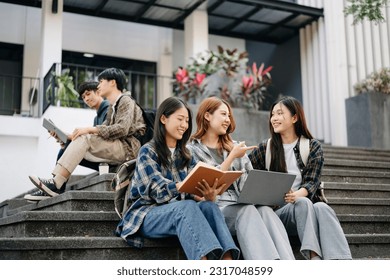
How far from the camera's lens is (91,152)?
409cm

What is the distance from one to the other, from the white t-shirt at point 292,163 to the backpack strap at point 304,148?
5cm

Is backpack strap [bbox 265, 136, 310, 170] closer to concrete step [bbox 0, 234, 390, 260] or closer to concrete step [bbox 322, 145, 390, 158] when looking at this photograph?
concrete step [bbox 0, 234, 390, 260]

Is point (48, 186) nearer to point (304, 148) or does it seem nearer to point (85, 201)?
point (85, 201)

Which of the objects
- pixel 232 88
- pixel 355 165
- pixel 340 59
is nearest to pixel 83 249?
pixel 355 165

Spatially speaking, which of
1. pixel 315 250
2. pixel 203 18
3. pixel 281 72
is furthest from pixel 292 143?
pixel 281 72

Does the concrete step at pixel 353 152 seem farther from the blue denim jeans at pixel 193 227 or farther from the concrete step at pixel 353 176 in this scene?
the blue denim jeans at pixel 193 227

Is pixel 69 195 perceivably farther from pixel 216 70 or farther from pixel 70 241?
pixel 216 70

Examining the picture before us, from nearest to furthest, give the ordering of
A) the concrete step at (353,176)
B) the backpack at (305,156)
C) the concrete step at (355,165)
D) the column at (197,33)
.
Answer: the backpack at (305,156)
the concrete step at (353,176)
the concrete step at (355,165)
the column at (197,33)

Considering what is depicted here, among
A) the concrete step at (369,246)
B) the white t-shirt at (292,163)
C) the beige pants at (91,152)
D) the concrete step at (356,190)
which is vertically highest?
the beige pants at (91,152)

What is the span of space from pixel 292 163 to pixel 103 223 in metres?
Result: 1.29

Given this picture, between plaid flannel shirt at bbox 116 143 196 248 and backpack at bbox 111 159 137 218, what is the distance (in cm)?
7

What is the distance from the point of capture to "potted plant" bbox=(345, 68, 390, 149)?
320 inches

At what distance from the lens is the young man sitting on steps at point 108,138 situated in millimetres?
3949

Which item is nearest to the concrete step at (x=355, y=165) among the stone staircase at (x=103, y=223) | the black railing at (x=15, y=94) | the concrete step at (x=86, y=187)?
the stone staircase at (x=103, y=223)
